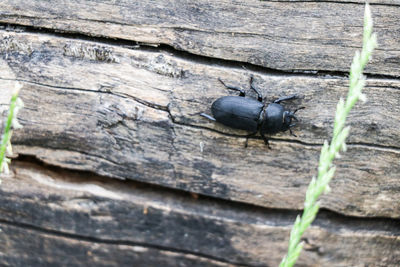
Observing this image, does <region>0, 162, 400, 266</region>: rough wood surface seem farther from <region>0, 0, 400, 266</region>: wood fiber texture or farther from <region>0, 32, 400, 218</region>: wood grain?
<region>0, 32, 400, 218</region>: wood grain

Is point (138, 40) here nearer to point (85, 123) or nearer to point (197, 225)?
point (85, 123)

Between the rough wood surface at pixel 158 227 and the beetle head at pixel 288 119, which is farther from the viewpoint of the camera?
the rough wood surface at pixel 158 227

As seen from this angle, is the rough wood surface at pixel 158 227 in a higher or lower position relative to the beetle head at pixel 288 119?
lower

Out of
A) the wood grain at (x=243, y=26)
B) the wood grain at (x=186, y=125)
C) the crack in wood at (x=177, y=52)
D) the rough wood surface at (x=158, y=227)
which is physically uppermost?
the wood grain at (x=243, y=26)

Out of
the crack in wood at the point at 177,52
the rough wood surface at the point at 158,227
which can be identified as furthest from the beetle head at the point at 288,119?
the rough wood surface at the point at 158,227

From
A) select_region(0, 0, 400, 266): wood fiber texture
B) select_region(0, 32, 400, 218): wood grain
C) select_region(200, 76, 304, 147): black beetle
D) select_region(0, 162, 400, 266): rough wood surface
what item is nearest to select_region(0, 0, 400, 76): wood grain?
select_region(0, 0, 400, 266): wood fiber texture

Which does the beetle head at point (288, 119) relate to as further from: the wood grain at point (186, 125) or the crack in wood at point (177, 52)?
the crack in wood at point (177, 52)

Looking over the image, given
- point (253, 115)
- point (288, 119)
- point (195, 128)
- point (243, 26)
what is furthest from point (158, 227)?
point (243, 26)
